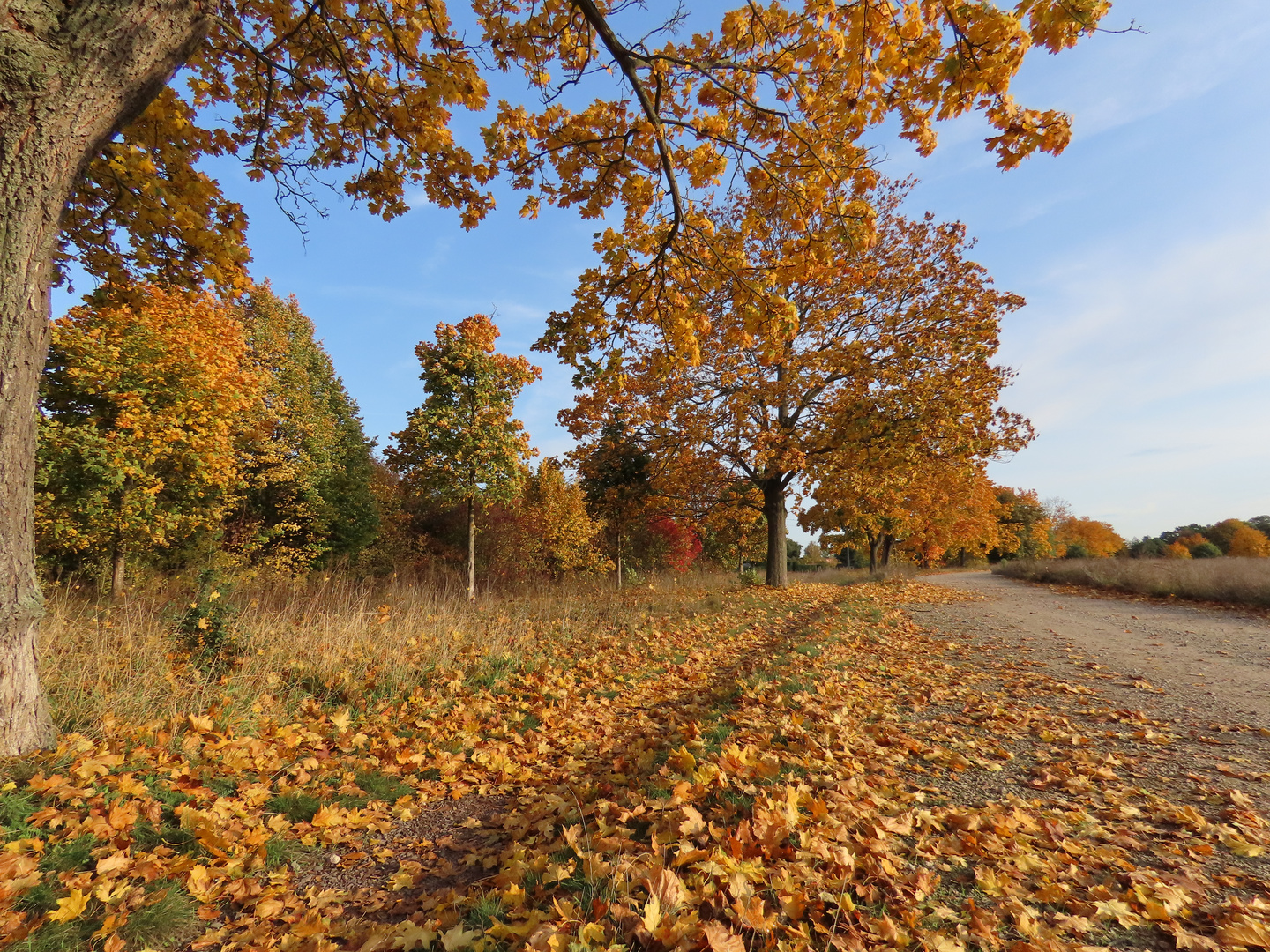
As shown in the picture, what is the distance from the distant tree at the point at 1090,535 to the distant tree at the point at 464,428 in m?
65.8

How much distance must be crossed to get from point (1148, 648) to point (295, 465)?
2510 centimetres

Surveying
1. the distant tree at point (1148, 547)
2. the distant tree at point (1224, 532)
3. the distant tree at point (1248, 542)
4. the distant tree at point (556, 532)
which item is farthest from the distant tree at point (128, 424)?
the distant tree at point (1224, 532)

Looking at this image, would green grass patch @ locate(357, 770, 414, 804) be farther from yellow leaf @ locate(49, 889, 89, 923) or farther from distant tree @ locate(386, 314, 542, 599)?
distant tree @ locate(386, 314, 542, 599)

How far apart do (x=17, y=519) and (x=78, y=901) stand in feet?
7.00

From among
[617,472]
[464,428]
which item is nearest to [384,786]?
[464,428]

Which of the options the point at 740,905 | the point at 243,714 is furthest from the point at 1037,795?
the point at 243,714

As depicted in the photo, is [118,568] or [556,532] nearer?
[118,568]

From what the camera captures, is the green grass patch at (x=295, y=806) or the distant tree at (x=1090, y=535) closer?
the green grass patch at (x=295, y=806)

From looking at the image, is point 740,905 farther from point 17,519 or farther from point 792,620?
point 792,620

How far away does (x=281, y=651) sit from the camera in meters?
5.47

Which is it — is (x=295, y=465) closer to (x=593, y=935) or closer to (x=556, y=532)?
(x=556, y=532)

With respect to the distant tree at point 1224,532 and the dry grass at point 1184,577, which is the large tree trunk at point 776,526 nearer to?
the dry grass at point 1184,577

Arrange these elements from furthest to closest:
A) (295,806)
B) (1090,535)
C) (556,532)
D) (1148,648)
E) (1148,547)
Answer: (1090,535), (1148,547), (556,532), (1148,648), (295,806)

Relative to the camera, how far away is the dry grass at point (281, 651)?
13.4 ft
